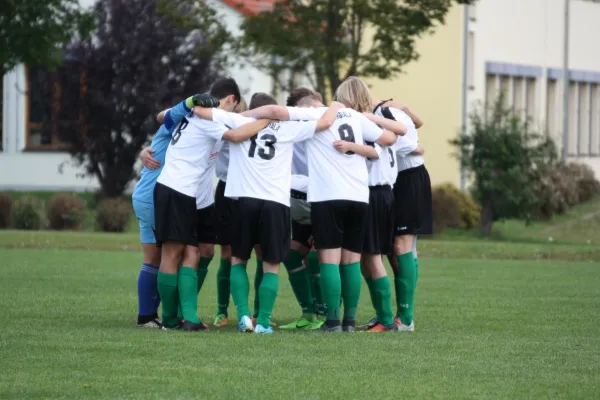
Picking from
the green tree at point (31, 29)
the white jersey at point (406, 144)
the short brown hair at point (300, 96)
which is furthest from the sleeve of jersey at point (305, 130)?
the green tree at point (31, 29)

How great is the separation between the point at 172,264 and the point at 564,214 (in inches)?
1258

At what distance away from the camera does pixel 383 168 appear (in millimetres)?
11773

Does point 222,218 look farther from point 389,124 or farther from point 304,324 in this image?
point 389,124

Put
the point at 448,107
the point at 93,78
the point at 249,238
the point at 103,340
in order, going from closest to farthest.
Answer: the point at 103,340 → the point at 249,238 → the point at 93,78 → the point at 448,107

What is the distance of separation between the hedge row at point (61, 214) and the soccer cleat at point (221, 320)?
768 inches

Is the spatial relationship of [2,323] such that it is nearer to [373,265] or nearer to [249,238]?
[249,238]

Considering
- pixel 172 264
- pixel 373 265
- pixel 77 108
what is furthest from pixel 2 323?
pixel 77 108

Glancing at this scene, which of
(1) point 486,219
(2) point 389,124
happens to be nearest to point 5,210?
(1) point 486,219

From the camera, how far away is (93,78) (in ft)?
120

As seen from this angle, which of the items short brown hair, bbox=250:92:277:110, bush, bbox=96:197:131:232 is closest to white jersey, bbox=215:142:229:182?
short brown hair, bbox=250:92:277:110

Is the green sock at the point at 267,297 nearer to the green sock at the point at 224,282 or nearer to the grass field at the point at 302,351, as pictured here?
the grass field at the point at 302,351

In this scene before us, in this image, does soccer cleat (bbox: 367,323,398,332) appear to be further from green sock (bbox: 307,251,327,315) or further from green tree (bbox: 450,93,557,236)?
green tree (bbox: 450,93,557,236)

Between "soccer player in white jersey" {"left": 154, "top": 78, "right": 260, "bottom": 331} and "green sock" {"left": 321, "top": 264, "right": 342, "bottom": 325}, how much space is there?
3.39 feet

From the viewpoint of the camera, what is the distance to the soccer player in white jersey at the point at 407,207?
473 inches
